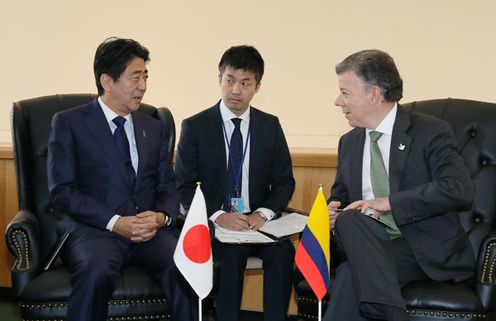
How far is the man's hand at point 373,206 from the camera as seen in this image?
298 cm

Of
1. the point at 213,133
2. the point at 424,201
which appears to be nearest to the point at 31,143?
the point at 213,133

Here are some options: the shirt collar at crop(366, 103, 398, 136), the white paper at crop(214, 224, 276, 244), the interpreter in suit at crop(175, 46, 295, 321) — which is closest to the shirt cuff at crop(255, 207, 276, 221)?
the interpreter in suit at crop(175, 46, 295, 321)

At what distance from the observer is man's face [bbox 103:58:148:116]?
3.43 meters

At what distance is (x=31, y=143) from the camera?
3.61 m

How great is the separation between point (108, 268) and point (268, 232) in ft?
2.69

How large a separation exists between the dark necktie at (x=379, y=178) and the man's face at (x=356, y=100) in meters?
0.08

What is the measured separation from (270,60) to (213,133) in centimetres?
100

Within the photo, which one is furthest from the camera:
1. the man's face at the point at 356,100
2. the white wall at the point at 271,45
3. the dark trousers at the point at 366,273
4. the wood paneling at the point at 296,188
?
the white wall at the point at 271,45

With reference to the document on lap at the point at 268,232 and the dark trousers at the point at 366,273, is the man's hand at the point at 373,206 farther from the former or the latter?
the document on lap at the point at 268,232

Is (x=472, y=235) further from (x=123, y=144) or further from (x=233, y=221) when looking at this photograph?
(x=123, y=144)

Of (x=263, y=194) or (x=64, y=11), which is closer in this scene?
(x=263, y=194)

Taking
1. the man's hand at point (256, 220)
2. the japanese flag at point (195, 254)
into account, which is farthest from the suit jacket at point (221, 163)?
the japanese flag at point (195, 254)

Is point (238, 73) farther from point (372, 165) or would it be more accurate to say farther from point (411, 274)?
point (411, 274)

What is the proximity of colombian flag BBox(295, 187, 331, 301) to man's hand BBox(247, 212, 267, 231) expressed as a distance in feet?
3.00
